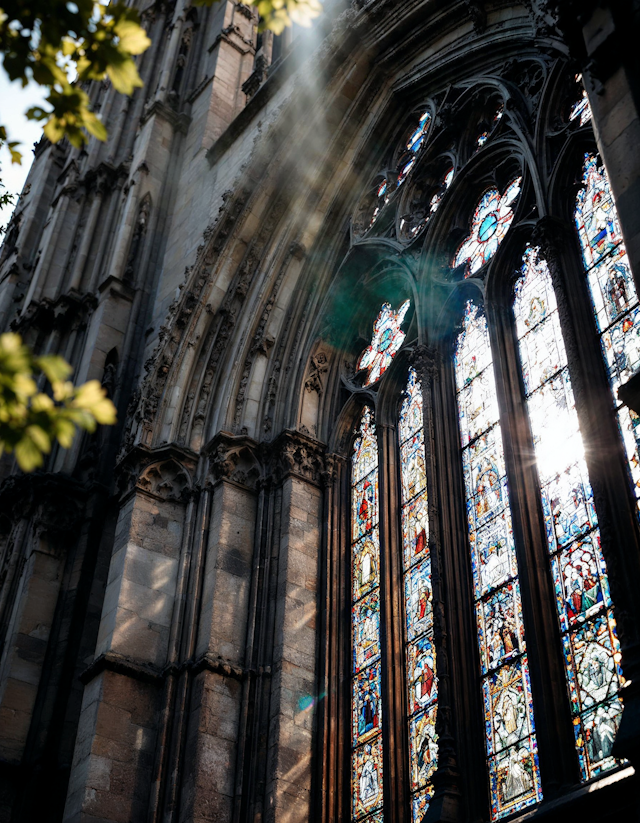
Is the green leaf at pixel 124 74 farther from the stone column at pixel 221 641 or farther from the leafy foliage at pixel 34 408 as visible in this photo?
the stone column at pixel 221 641

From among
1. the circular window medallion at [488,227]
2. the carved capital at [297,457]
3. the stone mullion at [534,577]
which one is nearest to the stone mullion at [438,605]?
the stone mullion at [534,577]

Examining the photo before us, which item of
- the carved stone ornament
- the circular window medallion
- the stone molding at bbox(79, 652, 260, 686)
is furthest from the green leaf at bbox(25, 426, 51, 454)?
the circular window medallion

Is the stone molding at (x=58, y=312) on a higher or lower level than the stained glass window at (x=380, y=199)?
higher

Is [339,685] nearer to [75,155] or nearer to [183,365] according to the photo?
[183,365]

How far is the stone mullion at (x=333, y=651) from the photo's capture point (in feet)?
34.1

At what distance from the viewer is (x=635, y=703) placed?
6.75 m

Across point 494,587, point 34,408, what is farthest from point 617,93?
point 34,408

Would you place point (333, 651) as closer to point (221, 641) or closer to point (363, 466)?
point (221, 641)

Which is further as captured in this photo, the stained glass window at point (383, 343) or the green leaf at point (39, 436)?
the stained glass window at point (383, 343)

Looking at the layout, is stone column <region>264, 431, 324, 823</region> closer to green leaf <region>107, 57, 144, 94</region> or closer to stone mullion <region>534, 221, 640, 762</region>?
stone mullion <region>534, 221, 640, 762</region>

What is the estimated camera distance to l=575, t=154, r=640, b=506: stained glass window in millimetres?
8836

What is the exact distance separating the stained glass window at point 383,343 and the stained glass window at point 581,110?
3.26 m

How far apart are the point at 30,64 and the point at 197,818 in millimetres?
7585

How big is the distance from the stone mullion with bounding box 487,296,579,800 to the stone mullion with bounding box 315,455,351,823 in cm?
285
